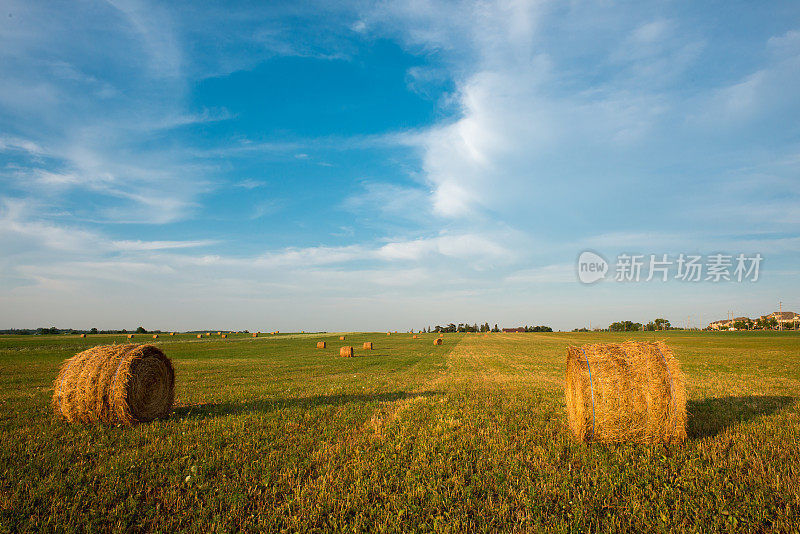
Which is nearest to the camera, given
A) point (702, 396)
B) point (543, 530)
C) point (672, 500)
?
point (543, 530)

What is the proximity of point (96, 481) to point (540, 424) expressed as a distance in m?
9.15

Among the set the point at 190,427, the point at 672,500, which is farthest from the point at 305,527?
the point at 190,427

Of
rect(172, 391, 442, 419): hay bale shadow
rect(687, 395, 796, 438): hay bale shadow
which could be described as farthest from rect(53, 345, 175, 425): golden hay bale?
rect(687, 395, 796, 438): hay bale shadow

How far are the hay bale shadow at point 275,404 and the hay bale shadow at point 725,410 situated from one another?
7.74 metres

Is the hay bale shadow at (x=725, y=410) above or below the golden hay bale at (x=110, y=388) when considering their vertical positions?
below

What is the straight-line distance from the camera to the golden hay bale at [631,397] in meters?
8.06

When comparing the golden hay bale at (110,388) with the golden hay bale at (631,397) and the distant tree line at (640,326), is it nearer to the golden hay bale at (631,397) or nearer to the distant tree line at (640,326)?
the golden hay bale at (631,397)

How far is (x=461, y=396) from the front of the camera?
13.6 metres

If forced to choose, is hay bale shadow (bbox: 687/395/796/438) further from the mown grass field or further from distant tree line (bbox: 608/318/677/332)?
distant tree line (bbox: 608/318/677/332)

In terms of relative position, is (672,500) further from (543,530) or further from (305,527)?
(305,527)

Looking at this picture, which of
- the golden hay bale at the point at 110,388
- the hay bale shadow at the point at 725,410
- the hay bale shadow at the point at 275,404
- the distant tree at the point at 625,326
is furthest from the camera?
the distant tree at the point at 625,326

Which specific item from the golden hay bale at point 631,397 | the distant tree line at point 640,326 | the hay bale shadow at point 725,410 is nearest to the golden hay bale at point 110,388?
the golden hay bale at point 631,397

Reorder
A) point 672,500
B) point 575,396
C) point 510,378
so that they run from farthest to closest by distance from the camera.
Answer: point 510,378
point 575,396
point 672,500

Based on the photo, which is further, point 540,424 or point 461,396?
point 461,396
